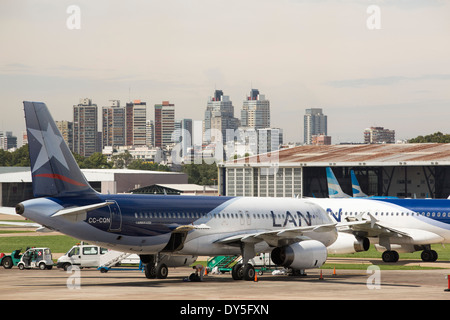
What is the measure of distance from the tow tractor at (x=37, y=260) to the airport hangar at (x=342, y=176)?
5934cm

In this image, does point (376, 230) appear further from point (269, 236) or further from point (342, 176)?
point (342, 176)

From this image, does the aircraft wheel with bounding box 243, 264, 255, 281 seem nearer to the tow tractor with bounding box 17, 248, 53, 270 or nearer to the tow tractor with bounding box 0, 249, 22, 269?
the tow tractor with bounding box 17, 248, 53, 270

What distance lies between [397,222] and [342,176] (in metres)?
64.6

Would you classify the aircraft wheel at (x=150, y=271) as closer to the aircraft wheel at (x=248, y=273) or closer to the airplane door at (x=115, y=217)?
the aircraft wheel at (x=248, y=273)

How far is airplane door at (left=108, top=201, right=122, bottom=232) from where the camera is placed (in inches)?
1543

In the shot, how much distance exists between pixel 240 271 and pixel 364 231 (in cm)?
1807

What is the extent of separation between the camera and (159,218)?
41.2 metres

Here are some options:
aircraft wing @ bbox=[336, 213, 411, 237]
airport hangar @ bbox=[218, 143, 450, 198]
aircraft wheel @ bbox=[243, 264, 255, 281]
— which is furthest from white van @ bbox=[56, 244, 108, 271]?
airport hangar @ bbox=[218, 143, 450, 198]

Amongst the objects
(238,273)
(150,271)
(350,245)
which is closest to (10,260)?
(150,271)

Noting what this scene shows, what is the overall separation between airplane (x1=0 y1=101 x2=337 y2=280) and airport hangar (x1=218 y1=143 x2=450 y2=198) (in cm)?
6249

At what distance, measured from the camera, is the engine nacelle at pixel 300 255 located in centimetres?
4434

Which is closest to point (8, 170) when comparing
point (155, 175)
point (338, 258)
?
point (155, 175)

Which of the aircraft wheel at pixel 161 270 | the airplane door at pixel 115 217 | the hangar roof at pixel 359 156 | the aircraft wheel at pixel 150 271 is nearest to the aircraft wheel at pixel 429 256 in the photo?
the aircraft wheel at pixel 161 270

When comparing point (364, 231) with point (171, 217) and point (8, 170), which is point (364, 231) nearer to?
point (171, 217)
